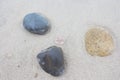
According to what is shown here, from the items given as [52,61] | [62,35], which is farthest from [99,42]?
[52,61]

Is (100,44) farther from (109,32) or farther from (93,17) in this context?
(93,17)

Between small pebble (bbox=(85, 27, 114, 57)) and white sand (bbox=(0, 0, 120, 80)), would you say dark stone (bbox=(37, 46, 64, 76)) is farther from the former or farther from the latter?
small pebble (bbox=(85, 27, 114, 57))

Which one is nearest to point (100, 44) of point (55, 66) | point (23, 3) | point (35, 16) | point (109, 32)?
point (109, 32)

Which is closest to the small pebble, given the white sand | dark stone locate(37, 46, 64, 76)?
the white sand

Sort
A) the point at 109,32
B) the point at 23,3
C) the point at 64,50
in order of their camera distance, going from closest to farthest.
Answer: the point at 64,50, the point at 109,32, the point at 23,3

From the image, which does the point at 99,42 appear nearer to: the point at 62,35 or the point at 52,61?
the point at 62,35

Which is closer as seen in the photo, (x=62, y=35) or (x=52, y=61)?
(x=52, y=61)

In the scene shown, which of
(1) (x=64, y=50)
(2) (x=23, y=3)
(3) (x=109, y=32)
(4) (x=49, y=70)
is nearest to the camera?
(4) (x=49, y=70)
